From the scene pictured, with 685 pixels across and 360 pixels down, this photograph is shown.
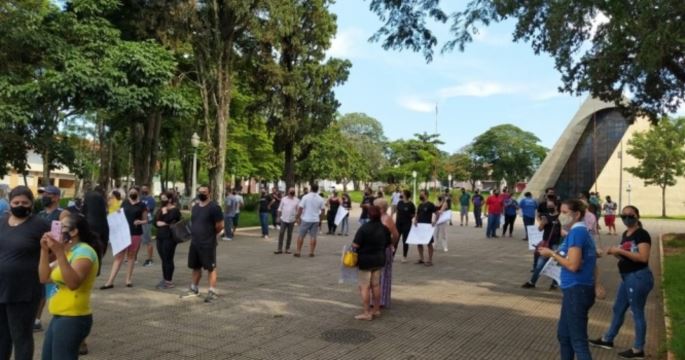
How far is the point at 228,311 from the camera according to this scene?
26.1ft

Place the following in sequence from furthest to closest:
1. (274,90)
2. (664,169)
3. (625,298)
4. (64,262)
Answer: (664,169)
(274,90)
(625,298)
(64,262)

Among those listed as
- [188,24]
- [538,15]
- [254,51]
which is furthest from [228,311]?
[254,51]

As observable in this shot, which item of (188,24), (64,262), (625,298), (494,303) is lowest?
(494,303)

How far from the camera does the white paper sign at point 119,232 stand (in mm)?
9156

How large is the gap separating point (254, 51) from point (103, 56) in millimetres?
10738

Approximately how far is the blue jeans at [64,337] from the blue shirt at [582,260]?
4033mm

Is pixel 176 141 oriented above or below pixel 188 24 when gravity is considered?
below

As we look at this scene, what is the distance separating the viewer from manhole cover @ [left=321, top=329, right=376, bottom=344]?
6602mm

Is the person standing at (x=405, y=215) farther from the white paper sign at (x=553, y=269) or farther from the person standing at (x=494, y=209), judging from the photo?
the person standing at (x=494, y=209)

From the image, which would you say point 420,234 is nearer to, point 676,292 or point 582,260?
point 676,292

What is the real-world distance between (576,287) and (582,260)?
0.25 metres

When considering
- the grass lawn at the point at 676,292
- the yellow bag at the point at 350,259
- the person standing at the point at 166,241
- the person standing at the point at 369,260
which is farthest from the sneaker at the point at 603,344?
the person standing at the point at 166,241

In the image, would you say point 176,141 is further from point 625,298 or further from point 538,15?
point 625,298

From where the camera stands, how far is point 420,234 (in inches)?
478
